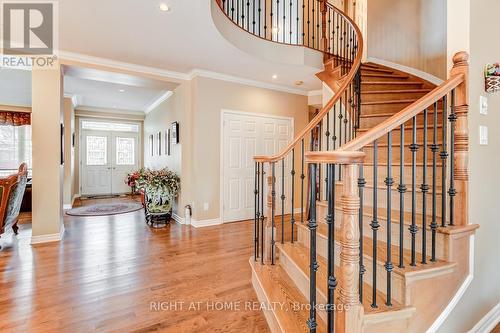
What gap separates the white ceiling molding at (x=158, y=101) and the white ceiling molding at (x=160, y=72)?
96 centimetres

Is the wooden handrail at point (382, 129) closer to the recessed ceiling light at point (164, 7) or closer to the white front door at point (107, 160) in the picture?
the recessed ceiling light at point (164, 7)

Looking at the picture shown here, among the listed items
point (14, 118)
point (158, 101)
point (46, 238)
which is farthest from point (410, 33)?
point (14, 118)

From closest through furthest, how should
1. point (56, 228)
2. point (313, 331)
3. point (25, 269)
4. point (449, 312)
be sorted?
1. point (313, 331)
2. point (449, 312)
3. point (25, 269)
4. point (56, 228)

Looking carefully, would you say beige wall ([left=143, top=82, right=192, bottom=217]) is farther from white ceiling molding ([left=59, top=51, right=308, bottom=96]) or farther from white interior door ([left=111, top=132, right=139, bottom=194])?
white interior door ([left=111, top=132, right=139, bottom=194])

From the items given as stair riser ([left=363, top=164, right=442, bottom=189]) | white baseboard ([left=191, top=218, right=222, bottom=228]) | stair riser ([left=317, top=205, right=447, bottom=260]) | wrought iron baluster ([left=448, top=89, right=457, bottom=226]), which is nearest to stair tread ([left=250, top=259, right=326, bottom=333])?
stair riser ([left=317, top=205, right=447, bottom=260])

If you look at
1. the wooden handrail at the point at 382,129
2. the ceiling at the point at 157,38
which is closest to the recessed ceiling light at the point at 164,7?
the ceiling at the point at 157,38

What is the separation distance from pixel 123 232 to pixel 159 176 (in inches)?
43.2

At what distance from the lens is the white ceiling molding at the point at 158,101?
220 inches

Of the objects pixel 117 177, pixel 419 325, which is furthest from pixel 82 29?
pixel 117 177

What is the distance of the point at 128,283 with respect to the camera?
232 centimetres

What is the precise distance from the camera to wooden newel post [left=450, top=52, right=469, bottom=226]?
5.02 ft

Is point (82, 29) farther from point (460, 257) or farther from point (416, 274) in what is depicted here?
point (460, 257)

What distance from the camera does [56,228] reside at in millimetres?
3533

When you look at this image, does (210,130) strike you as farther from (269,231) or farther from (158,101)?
(158,101)
